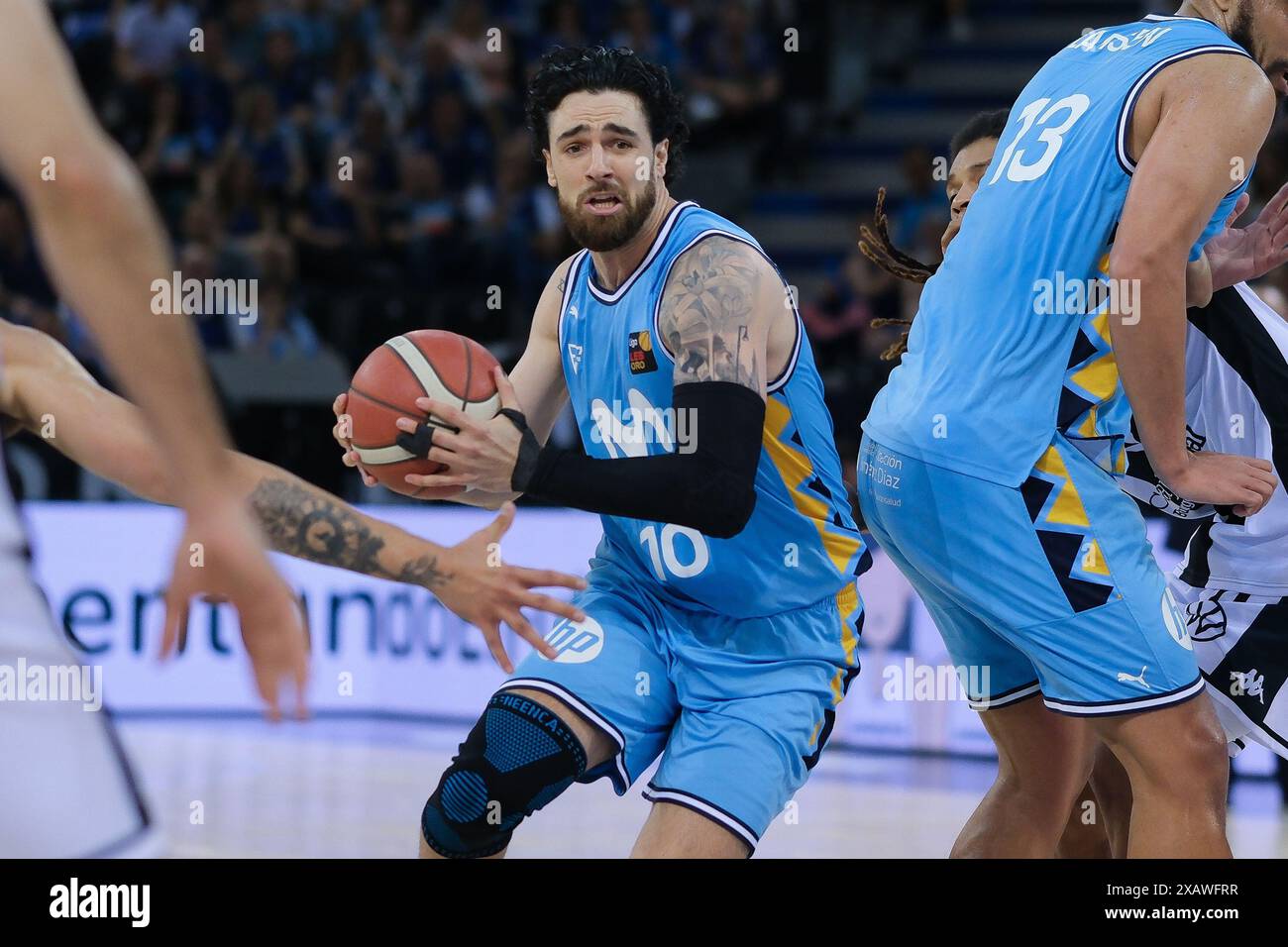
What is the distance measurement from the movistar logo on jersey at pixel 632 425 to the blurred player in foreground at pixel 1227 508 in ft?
3.49

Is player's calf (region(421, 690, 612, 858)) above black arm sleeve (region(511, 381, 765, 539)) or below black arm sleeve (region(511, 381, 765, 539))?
below

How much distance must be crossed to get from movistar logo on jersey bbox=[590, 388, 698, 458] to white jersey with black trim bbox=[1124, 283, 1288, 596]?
1060mm

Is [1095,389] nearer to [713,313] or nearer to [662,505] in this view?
[713,313]

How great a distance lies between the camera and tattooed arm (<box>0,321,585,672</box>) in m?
2.08

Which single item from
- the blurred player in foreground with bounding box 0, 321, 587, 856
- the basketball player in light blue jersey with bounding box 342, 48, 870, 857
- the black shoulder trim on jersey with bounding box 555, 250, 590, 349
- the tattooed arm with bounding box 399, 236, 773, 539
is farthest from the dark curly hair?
the blurred player in foreground with bounding box 0, 321, 587, 856

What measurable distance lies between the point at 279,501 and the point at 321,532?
0.09 m

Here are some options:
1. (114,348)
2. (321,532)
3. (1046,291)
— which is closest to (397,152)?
(1046,291)

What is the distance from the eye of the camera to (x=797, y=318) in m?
3.55

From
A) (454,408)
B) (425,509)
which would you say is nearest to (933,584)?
(454,408)

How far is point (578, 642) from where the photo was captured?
350 cm

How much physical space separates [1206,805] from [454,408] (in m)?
1.65

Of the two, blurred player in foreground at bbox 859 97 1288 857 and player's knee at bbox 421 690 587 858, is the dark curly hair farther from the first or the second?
player's knee at bbox 421 690 587 858

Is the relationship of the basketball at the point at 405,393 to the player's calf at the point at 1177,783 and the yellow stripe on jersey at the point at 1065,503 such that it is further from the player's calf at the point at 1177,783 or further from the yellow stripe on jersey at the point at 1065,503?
the player's calf at the point at 1177,783
